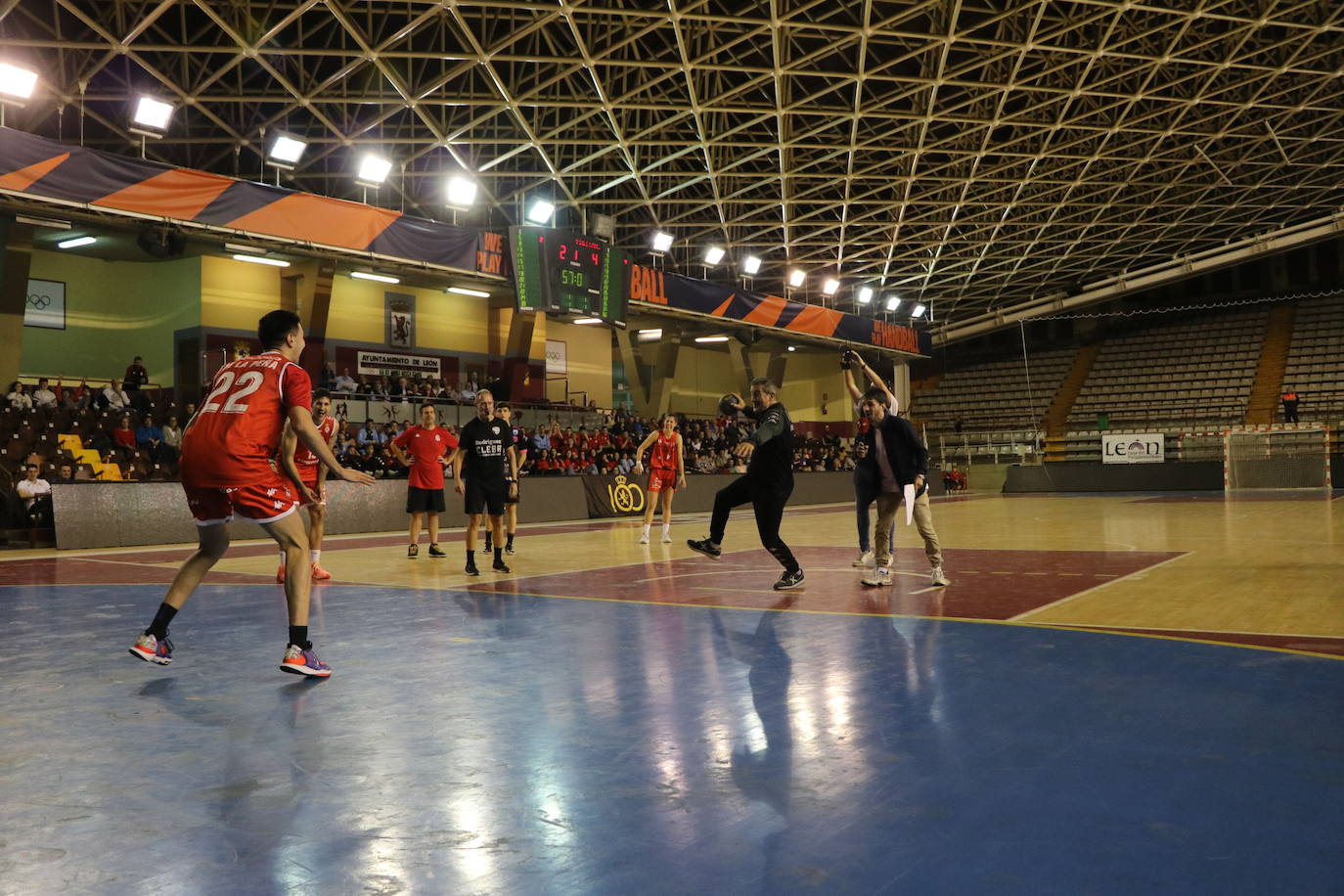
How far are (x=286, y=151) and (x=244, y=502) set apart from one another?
19553 millimetres

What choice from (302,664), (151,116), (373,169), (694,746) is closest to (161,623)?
(302,664)

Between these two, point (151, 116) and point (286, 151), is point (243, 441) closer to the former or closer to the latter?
point (151, 116)

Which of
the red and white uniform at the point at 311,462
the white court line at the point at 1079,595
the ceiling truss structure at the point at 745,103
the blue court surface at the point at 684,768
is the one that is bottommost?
the blue court surface at the point at 684,768

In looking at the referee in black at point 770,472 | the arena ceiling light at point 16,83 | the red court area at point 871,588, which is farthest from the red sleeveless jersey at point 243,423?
the arena ceiling light at point 16,83

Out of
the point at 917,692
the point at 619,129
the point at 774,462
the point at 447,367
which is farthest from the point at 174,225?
the point at 917,692

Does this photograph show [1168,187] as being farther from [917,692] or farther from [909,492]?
[917,692]

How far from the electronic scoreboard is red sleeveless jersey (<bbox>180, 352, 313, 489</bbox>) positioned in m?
20.8

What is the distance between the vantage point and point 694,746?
12.9 feet

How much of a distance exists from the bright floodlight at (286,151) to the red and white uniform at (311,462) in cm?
1379

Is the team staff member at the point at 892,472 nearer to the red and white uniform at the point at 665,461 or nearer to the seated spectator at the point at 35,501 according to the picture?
the red and white uniform at the point at 665,461

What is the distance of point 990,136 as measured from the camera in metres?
30.6

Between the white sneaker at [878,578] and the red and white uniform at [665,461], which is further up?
the red and white uniform at [665,461]

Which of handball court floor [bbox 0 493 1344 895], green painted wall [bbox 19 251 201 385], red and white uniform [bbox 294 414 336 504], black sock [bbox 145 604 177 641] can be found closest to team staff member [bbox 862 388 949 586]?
handball court floor [bbox 0 493 1344 895]

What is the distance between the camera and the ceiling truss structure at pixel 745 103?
70.0 feet
